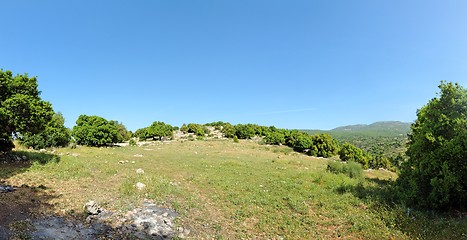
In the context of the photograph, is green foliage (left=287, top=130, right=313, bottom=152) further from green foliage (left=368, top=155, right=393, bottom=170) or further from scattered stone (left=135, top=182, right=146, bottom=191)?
scattered stone (left=135, top=182, right=146, bottom=191)

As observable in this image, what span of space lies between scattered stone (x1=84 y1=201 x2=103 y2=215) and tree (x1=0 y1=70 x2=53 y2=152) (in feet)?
32.1

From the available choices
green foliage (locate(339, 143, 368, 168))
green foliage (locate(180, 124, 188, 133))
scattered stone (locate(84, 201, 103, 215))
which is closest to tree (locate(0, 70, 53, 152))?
scattered stone (locate(84, 201, 103, 215))

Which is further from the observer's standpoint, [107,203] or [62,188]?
[62,188]

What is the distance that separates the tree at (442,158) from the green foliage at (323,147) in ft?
137

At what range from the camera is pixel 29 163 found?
17.6 meters

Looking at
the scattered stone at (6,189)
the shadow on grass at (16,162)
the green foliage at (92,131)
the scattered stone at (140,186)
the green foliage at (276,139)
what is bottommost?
the scattered stone at (140,186)

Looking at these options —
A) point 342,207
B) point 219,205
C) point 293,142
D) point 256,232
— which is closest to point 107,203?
point 219,205

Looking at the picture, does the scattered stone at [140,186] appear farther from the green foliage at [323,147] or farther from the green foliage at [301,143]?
the green foliage at [301,143]

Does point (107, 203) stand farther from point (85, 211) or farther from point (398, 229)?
point (398, 229)

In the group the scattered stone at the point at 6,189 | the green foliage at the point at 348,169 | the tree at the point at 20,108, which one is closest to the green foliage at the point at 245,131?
the green foliage at the point at 348,169

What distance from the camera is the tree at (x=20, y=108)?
16.3 meters

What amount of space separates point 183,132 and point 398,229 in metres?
69.4

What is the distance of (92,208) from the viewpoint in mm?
10695

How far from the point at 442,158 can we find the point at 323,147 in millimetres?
44836
